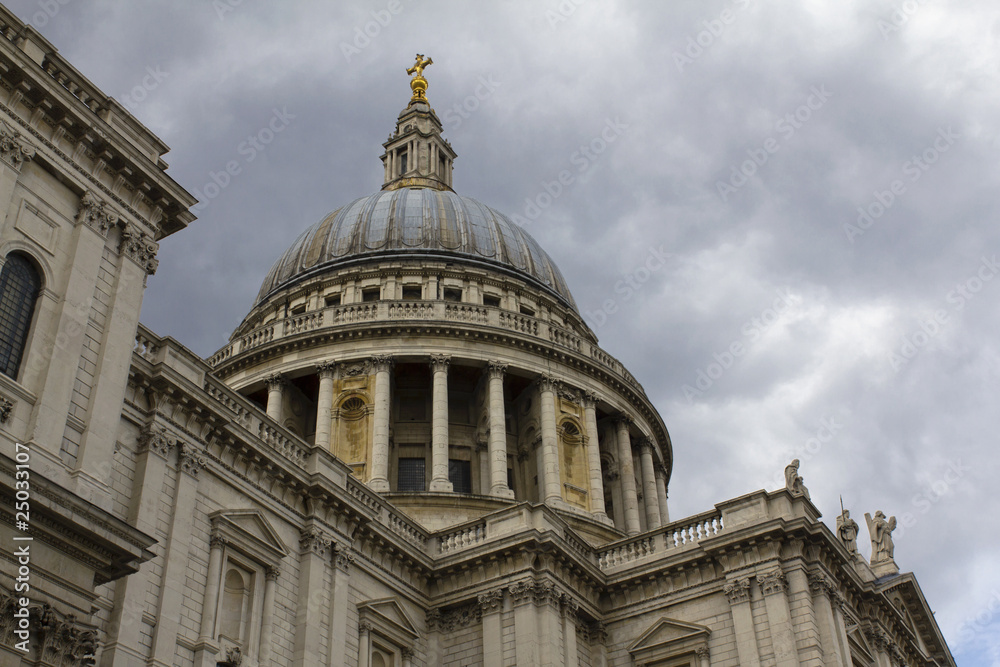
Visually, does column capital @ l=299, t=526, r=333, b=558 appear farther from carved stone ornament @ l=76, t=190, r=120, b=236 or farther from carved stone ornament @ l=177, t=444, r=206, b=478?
carved stone ornament @ l=76, t=190, r=120, b=236

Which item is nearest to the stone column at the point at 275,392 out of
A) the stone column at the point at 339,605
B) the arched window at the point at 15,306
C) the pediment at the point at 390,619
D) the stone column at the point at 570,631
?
the pediment at the point at 390,619

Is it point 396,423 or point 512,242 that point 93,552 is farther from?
point 512,242

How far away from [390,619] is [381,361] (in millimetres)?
17852

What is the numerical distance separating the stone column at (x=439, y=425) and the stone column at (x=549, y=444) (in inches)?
160

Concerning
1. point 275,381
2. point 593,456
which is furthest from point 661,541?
point 275,381

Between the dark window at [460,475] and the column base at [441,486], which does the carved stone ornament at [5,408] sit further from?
the dark window at [460,475]

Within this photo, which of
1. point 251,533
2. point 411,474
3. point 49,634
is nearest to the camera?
point 49,634

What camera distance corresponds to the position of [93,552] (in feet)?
56.0

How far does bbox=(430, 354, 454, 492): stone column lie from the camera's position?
4250 cm

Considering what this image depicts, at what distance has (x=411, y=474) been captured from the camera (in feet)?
151

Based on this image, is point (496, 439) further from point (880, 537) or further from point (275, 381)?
A: point (880, 537)

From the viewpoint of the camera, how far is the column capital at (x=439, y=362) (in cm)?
4569

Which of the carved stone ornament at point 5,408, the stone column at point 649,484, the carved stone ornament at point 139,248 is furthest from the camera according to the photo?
the stone column at point 649,484

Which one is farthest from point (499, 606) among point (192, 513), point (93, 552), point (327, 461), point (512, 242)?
point (512, 242)
